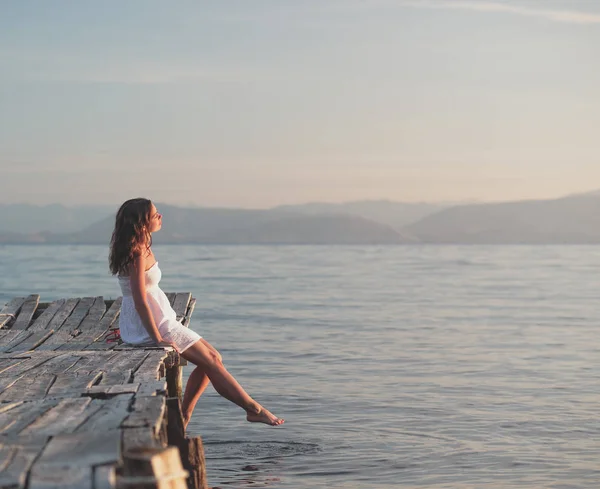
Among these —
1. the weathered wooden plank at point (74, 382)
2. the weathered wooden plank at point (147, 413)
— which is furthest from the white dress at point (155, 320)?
the weathered wooden plank at point (147, 413)

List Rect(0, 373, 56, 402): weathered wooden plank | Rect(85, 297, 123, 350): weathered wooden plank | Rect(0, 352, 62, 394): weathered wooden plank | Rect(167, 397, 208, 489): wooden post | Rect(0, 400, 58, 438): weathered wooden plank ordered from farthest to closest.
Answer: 1. Rect(85, 297, 123, 350): weathered wooden plank
2. Rect(0, 352, 62, 394): weathered wooden plank
3. Rect(0, 373, 56, 402): weathered wooden plank
4. Rect(167, 397, 208, 489): wooden post
5. Rect(0, 400, 58, 438): weathered wooden plank

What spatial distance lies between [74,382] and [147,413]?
1647mm

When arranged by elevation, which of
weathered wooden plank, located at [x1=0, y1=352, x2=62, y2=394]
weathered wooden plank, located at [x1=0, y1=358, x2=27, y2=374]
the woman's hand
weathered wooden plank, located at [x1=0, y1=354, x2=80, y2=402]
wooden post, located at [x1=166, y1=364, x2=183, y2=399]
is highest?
the woman's hand

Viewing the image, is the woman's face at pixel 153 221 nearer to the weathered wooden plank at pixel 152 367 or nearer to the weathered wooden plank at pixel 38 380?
the weathered wooden plank at pixel 152 367

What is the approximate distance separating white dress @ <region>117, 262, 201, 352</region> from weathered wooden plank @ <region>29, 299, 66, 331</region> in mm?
2415

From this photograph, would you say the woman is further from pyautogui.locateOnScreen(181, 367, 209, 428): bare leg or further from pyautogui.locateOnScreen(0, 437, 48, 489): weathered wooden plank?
pyautogui.locateOnScreen(0, 437, 48, 489): weathered wooden plank

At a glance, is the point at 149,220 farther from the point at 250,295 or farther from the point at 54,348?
the point at 250,295

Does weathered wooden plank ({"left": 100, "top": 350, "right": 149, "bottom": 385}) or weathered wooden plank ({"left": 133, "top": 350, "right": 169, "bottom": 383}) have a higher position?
weathered wooden plank ({"left": 133, "top": 350, "right": 169, "bottom": 383})

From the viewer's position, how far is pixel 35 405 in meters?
5.67

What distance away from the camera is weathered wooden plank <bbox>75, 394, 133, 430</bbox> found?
485 cm

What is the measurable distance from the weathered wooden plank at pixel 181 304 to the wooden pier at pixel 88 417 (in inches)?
43.5

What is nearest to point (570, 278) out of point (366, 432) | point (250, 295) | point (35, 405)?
point (250, 295)

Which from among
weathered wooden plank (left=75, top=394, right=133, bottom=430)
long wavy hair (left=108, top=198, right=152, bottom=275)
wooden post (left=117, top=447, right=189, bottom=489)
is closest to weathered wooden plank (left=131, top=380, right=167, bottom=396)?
weathered wooden plank (left=75, top=394, right=133, bottom=430)

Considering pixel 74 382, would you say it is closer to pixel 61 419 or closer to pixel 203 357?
pixel 61 419
